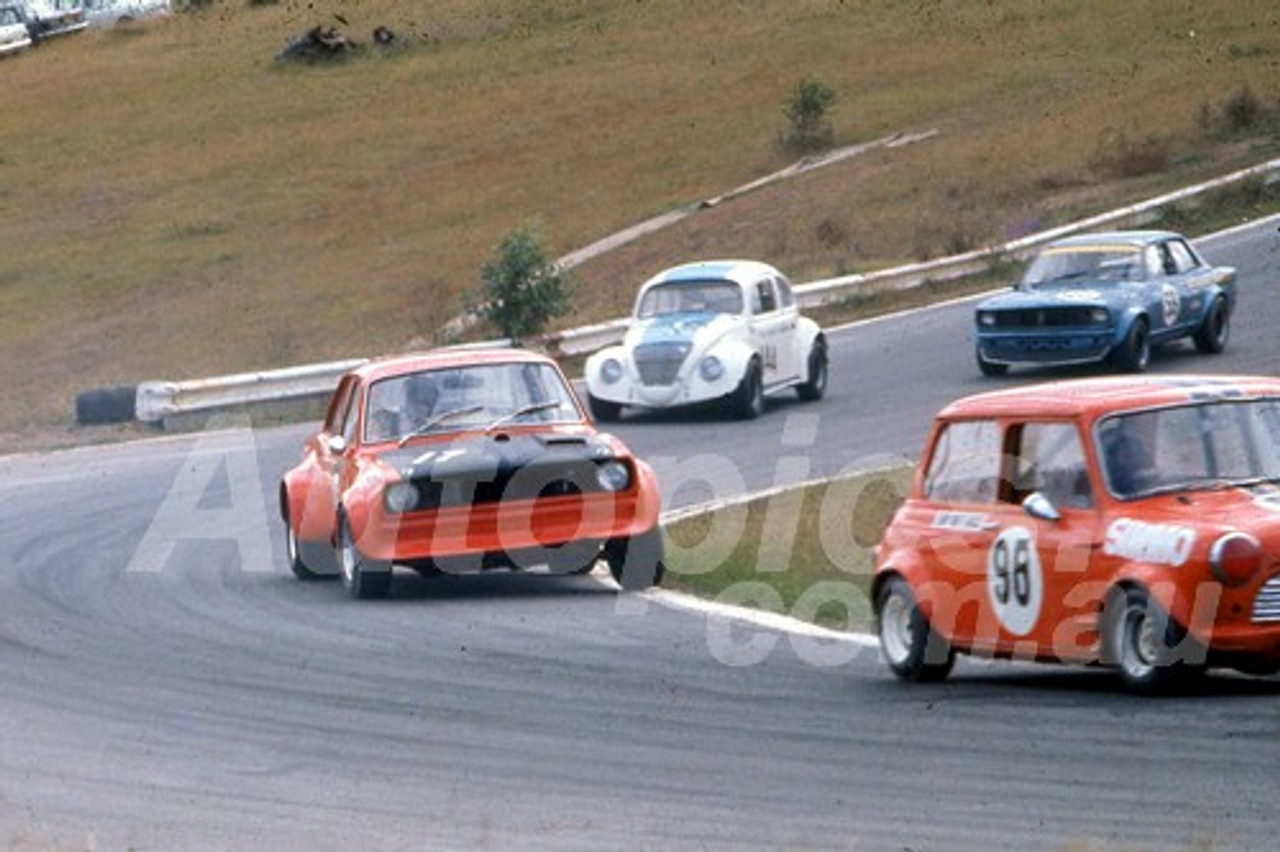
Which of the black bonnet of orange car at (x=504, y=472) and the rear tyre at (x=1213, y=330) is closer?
the black bonnet of orange car at (x=504, y=472)

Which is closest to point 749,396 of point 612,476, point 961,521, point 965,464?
point 612,476

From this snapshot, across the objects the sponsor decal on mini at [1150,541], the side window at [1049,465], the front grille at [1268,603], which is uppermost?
the side window at [1049,465]

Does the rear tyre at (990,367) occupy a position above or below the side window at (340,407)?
below

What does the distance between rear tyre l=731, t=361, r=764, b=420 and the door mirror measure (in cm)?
1335

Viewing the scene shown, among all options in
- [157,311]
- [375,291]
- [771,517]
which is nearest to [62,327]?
Result: [157,311]

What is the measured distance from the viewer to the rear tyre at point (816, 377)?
2527cm

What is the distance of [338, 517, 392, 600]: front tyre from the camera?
15320 mm

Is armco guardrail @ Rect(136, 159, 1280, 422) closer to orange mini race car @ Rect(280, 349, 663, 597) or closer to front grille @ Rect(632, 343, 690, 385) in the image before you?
front grille @ Rect(632, 343, 690, 385)

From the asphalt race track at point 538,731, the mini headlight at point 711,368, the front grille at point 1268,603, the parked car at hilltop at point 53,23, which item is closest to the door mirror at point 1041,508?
the asphalt race track at point 538,731

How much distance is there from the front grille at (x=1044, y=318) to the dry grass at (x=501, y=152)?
30.4ft

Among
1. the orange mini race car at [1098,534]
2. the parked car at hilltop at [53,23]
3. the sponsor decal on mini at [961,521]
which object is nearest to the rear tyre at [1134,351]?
the orange mini race car at [1098,534]

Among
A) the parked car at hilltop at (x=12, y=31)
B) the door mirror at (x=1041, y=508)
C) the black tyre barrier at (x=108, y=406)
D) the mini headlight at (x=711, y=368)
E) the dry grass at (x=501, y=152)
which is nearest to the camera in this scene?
the door mirror at (x=1041, y=508)

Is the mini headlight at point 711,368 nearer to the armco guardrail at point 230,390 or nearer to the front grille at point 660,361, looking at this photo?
the front grille at point 660,361

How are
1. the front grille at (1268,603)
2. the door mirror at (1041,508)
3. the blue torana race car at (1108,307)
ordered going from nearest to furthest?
1. the front grille at (1268,603)
2. the door mirror at (1041,508)
3. the blue torana race car at (1108,307)
